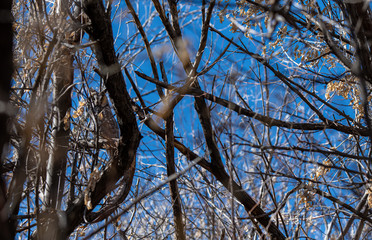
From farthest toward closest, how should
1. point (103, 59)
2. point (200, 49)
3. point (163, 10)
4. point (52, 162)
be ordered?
point (52, 162), point (163, 10), point (200, 49), point (103, 59)

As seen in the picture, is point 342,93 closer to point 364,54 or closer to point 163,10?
point 364,54

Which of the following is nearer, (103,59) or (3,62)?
(3,62)

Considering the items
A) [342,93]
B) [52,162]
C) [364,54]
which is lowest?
[364,54]

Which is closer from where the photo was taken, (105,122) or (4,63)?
(4,63)

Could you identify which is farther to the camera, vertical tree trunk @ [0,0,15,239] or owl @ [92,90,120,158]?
owl @ [92,90,120,158]

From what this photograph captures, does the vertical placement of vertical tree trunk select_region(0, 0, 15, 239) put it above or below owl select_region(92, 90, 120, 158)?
below

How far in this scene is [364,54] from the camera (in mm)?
1941

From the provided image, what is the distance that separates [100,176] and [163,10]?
142 centimetres

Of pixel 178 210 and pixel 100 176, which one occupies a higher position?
pixel 100 176

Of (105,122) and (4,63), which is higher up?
(105,122)

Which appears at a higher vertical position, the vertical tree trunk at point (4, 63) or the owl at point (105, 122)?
the owl at point (105, 122)

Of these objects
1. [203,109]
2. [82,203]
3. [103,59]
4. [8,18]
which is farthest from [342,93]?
[8,18]

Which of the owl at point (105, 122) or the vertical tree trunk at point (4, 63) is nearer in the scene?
the vertical tree trunk at point (4, 63)

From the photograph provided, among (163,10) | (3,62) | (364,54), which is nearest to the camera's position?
(3,62)
